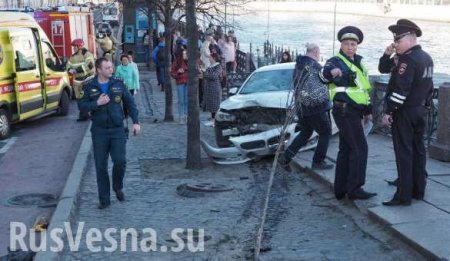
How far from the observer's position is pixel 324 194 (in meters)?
7.83

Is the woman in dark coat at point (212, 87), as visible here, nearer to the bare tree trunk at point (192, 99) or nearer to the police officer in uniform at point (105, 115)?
the bare tree trunk at point (192, 99)

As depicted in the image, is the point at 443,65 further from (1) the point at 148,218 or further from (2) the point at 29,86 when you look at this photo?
(1) the point at 148,218

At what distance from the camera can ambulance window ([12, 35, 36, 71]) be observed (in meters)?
13.9

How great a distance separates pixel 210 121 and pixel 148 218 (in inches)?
291

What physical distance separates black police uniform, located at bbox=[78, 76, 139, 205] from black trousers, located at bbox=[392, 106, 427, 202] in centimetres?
296

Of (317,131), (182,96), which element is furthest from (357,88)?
(182,96)

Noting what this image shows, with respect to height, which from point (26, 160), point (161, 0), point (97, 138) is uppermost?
point (161, 0)

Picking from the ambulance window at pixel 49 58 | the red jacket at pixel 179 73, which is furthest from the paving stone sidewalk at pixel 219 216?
the ambulance window at pixel 49 58

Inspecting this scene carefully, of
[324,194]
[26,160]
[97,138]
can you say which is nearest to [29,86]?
[26,160]

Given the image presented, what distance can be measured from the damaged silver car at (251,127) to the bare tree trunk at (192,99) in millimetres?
321

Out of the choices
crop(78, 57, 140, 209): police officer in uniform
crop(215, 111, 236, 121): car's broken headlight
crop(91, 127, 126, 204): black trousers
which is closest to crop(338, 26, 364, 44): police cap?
crop(78, 57, 140, 209): police officer in uniform

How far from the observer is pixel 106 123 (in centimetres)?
733

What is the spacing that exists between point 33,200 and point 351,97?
14.0 feet

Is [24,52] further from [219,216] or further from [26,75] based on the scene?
[219,216]
